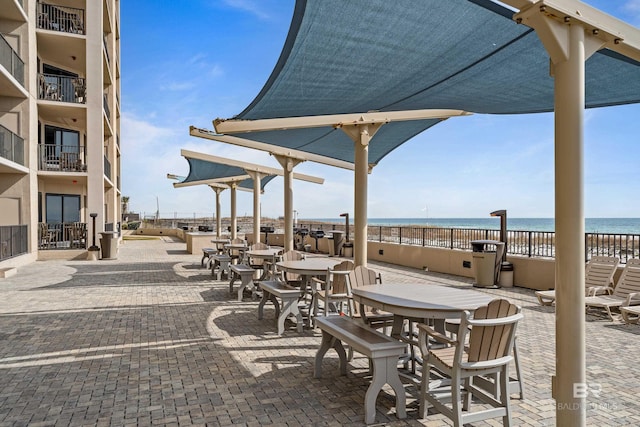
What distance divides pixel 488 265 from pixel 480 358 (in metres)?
7.00

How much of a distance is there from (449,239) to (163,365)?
33.3ft

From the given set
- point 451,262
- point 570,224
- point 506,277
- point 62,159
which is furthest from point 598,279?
point 62,159

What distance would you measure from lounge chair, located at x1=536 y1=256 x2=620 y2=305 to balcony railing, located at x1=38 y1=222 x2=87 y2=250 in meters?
16.0

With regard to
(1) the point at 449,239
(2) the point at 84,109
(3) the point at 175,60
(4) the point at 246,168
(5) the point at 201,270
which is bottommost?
(5) the point at 201,270

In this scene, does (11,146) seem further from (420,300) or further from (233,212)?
(420,300)

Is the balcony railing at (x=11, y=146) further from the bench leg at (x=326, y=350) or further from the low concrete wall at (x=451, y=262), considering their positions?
the bench leg at (x=326, y=350)

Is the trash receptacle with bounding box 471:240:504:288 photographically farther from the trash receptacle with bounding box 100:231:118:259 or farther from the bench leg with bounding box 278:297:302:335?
the trash receptacle with bounding box 100:231:118:259

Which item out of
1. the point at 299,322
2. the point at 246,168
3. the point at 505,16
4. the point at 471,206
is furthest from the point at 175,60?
the point at 471,206

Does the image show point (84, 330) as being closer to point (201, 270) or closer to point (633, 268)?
point (201, 270)

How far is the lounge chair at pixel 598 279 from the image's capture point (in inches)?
290

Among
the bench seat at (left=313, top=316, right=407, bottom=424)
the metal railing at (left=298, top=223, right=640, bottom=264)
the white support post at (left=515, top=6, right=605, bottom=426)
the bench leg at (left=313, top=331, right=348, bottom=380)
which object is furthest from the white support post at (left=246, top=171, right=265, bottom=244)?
the white support post at (left=515, top=6, right=605, bottom=426)

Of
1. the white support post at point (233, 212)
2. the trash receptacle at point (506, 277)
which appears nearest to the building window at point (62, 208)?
the white support post at point (233, 212)

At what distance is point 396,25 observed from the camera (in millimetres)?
4027

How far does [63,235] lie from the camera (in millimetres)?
16859
